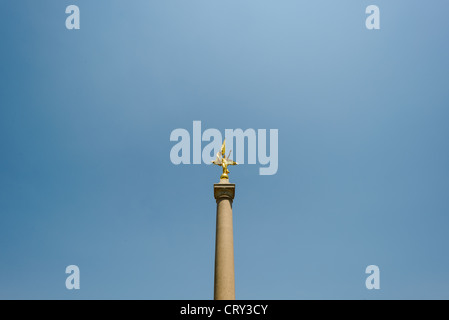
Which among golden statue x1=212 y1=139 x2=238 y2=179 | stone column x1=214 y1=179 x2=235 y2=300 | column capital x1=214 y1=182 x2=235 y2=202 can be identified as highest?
golden statue x1=212 y1=139 x2=238 y2=179

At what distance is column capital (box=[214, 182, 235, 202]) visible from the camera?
32938 millimetres

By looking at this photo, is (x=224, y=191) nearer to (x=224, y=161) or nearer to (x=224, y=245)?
(x=224, y=161)

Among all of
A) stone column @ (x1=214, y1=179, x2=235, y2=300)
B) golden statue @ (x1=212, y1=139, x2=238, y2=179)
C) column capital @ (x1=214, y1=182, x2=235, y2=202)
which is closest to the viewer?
stone column @ (x1=214, y1=179, x2=235, y2=300)

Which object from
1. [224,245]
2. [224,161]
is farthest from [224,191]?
[224,245]

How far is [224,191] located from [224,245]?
14.8 ft

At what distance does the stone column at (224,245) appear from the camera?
1132 inches

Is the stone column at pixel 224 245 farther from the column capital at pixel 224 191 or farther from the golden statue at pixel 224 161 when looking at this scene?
the golden statue at pixel 224 161

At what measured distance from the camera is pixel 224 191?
33031 mm

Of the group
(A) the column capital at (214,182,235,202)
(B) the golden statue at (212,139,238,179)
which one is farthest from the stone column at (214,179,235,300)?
(B) the golden statue at (212,139,238,179)

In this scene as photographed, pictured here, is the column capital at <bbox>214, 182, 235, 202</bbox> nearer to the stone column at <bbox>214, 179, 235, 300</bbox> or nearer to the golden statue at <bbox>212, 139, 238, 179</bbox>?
the stone column at <bbox>214, 179, 235, 300</bbox>

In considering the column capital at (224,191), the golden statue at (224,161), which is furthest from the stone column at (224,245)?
the golden statue at (224,161)
